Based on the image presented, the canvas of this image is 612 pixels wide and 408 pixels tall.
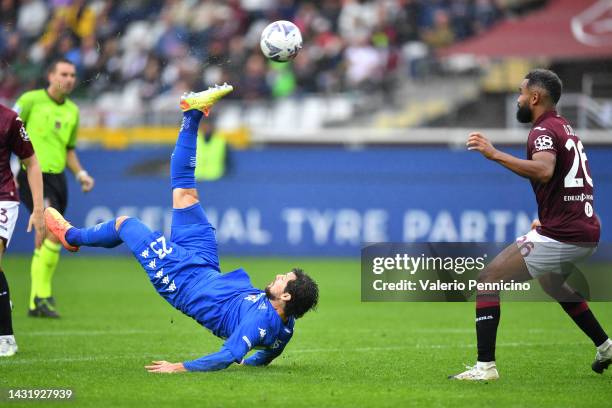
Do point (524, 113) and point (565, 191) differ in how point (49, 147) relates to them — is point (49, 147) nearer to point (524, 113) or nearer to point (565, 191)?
point (524, 113)

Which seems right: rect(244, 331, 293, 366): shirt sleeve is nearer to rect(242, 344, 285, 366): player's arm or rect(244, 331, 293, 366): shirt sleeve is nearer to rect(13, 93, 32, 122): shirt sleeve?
rect(242, 344, 285, 366): player's arm

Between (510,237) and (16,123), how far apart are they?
41.3 feet

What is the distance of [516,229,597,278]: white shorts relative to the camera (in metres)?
8.30

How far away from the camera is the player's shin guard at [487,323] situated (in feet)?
27.1

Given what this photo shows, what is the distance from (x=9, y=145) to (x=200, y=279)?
214 centimetres

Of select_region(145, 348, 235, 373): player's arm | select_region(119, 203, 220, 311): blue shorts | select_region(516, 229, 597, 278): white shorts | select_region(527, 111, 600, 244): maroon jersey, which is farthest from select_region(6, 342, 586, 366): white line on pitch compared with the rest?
select_region(527, 111, 600, 244): maroon jersey

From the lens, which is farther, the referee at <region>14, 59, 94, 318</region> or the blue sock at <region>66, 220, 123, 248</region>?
the referee at <region>14, 59, 94, 318</region>

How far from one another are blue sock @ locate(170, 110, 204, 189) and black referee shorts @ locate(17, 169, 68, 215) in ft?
11.5

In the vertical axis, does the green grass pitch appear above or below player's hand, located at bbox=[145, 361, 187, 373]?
below

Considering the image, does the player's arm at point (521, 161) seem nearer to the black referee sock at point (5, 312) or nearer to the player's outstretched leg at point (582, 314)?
the player's outstretched leg at point (582, 314)

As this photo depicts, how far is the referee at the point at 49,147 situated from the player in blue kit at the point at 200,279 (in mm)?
2959

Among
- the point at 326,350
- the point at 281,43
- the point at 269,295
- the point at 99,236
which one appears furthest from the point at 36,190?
the point at 326,350

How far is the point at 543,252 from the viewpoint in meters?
8.30

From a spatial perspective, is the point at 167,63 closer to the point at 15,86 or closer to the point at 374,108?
the point at 15,86
